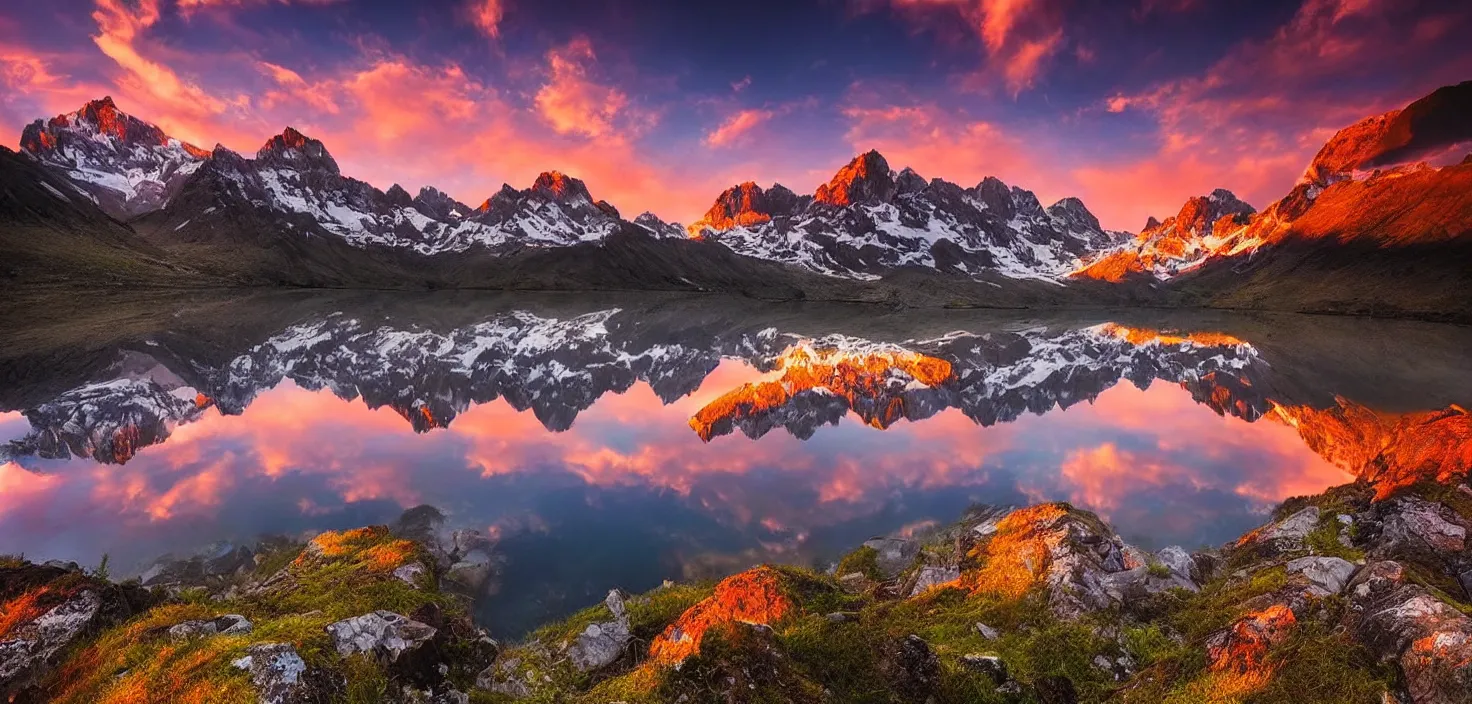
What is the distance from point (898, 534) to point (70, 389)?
4703 cm

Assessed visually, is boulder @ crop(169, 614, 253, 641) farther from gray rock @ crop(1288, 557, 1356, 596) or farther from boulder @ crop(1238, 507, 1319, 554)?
boulder @ crop(1238, 507, 1319, 554)

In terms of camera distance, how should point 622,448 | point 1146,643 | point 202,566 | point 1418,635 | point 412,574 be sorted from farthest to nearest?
point 622,448 → point 202,566 → point 412,574 → point 1146,643 → point 1418,635

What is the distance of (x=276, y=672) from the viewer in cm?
629

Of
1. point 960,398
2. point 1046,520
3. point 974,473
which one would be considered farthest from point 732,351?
point 1046,520

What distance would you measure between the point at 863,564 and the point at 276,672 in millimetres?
14176

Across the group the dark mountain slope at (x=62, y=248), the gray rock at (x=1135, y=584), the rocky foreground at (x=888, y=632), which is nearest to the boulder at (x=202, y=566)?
the rocky foreground at (x=888, y=632)

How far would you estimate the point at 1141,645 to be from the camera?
9242mm

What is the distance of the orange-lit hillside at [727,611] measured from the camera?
7.75 metres

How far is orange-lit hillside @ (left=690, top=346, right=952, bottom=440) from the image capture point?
3744 cm

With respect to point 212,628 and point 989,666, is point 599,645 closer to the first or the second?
point 212,628

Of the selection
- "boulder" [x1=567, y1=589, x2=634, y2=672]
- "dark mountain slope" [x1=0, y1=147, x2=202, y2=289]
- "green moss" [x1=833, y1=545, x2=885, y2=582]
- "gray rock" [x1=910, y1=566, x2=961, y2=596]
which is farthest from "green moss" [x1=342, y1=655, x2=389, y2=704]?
"dark mountain slope" [x1=0, y1=147, x2=202, y2=289]

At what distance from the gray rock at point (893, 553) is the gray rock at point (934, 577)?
3558mm

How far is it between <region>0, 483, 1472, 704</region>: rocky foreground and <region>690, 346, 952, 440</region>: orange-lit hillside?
68.3 ft

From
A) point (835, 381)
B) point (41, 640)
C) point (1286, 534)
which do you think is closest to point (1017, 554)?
point (1286, 534)
